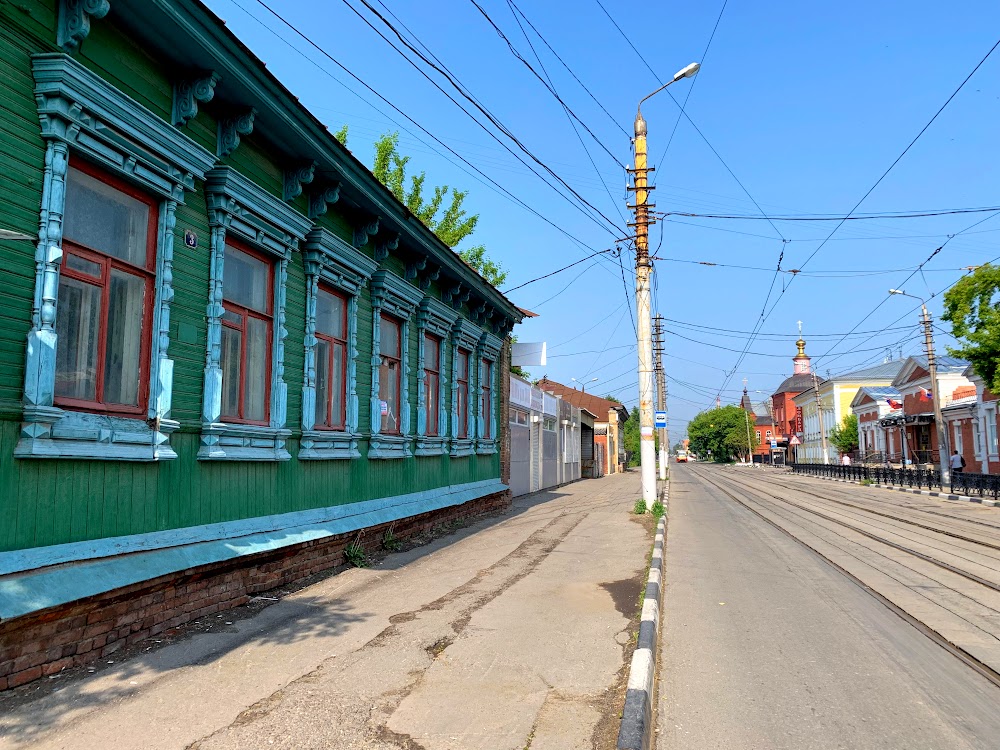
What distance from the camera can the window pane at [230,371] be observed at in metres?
7.16

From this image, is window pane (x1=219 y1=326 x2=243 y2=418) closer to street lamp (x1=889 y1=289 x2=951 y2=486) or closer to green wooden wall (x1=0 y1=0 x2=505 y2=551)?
green wooden wall (x1=0 y1=0 x2=505 y2=551)

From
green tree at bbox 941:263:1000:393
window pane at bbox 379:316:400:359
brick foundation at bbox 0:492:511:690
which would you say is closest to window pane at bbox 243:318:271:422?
brick foundation at bbox 0:492:511:690

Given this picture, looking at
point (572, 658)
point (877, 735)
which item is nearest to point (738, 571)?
point (572, 658)

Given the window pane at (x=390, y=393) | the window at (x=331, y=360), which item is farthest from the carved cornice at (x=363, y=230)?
the window pane at (x=390, y=393)

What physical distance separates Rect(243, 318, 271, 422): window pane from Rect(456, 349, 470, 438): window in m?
7.20

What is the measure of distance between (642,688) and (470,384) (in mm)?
11344

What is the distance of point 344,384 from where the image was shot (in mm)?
9758

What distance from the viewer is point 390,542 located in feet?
35.0

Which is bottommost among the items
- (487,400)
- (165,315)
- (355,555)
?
(355,555)

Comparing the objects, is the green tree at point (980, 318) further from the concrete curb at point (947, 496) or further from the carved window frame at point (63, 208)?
the carved window frame at point (63, 208)

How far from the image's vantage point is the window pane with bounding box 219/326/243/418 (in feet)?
23.5

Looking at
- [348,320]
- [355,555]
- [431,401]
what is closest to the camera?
[355,555]

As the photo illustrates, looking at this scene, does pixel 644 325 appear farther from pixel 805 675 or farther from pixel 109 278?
pixel 109 278

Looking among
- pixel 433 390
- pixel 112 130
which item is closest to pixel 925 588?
pixel 433 390
